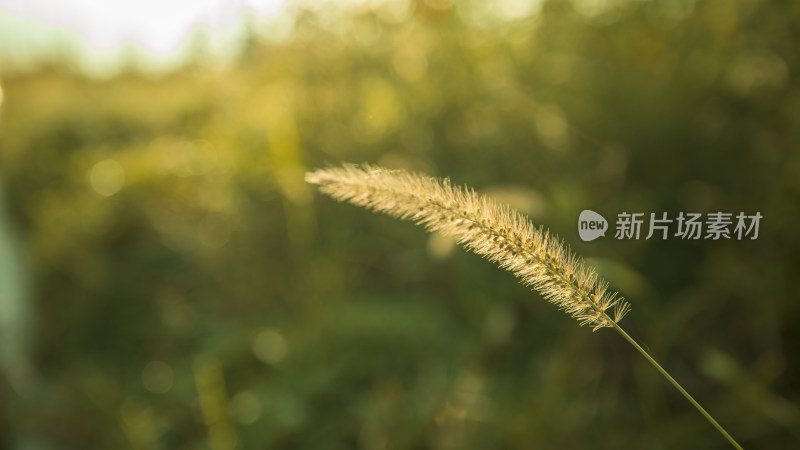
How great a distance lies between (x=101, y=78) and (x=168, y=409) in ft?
24.6

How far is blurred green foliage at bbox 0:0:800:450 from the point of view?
1824 mm

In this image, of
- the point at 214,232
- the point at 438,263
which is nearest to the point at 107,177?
→ the point at 214,232

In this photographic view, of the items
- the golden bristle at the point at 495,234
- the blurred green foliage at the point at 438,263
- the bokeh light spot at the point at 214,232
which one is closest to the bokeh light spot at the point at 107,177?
the blurred green foliage at the point at 438,263

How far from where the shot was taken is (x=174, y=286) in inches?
122

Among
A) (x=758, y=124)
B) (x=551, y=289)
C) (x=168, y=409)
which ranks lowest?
(x=168, y=409)

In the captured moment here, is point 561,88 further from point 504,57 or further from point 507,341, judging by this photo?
point 507,341

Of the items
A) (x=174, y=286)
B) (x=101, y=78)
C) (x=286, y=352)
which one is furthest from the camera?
(x=101, y=78)

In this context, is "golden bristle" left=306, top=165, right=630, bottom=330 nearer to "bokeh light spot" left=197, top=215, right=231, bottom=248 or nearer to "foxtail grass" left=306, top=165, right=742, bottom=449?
"foxtail grass" left=306, top=165, right=742, bottom=449

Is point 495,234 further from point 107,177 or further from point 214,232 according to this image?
point 107,177

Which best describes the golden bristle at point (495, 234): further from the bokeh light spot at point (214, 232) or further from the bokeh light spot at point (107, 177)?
the bokeh light spot at point (107, 177)

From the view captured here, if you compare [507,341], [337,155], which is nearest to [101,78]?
[337,155]

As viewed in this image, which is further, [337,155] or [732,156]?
[337,155]

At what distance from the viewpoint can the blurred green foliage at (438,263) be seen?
71.8 inches

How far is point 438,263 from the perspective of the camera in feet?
7.82
